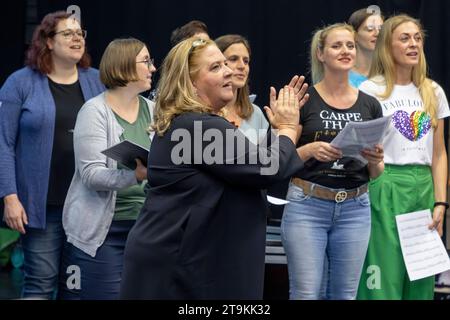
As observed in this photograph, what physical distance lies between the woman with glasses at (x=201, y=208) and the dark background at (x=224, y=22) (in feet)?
9.22

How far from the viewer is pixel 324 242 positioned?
4.09m

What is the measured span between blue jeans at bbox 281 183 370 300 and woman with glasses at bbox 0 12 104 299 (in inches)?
40.9

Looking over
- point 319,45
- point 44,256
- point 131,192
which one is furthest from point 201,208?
point 319,45

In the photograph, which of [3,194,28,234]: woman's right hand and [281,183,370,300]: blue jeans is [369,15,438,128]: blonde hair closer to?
[281,183,370,300]: blue jeans

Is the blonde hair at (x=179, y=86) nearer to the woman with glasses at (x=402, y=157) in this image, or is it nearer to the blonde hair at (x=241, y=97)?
the blonde hair at (x=241, y=97)

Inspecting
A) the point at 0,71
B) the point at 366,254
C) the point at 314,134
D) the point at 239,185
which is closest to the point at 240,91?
the point at 314,134

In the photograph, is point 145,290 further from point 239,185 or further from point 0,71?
point 0,71

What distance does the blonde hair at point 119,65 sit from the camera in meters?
4.11

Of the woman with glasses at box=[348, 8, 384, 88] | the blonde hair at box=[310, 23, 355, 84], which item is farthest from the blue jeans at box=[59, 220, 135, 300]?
the woman with glasses at box=[348, 8, 384, 88]

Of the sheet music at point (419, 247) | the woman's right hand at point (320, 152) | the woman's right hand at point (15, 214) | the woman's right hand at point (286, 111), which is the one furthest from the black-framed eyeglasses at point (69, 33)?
the sheet music at point (419, 247)

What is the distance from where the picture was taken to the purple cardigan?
422 centimetres

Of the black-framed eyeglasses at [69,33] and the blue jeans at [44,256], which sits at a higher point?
the black-framed eyeglasses at [69,33]

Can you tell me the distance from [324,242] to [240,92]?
0.82 m

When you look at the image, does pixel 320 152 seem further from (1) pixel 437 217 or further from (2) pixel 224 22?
(2) pixel 224 22
